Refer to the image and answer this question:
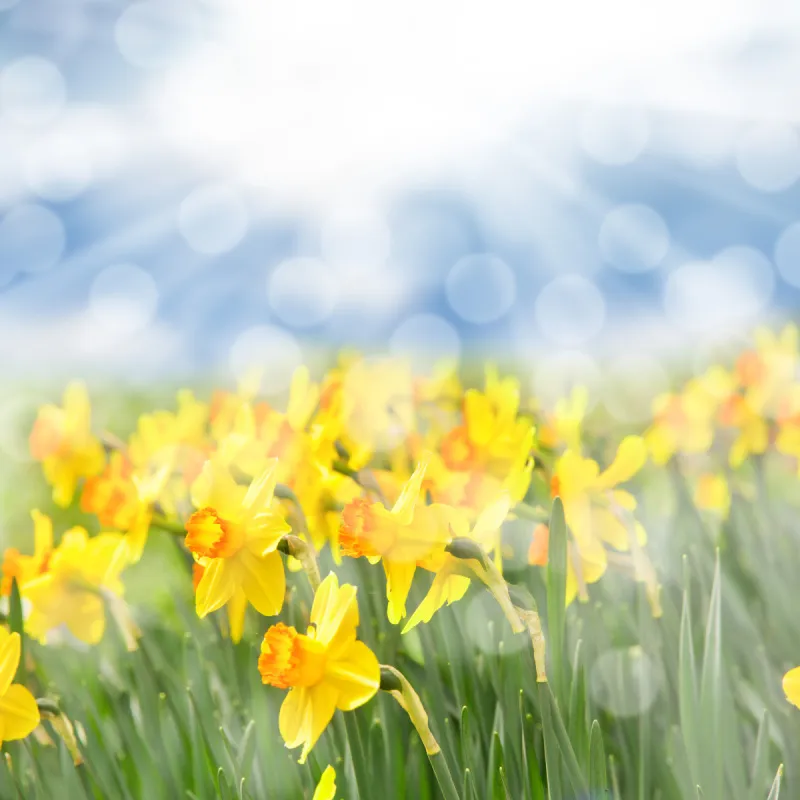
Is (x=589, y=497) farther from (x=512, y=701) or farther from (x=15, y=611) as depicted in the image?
(x=15, y=611)

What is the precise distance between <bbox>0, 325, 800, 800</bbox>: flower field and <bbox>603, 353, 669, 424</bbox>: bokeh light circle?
114 centimetres

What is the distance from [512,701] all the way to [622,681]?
0.15 m

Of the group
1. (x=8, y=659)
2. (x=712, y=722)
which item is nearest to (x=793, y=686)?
(x=712, y=722)

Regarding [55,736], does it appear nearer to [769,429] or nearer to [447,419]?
[447,419]

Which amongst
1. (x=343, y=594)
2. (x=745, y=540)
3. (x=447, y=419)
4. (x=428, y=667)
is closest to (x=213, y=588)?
(x=343, y=594)

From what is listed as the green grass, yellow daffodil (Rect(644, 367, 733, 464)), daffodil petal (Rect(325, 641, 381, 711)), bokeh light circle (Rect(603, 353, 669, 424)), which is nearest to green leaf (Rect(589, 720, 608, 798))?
the green grass

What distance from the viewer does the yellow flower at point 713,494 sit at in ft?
4.85

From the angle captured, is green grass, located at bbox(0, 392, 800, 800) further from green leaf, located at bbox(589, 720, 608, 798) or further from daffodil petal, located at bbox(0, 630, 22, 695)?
daffodil petal, located at bbox(0, 630, 22, 695)

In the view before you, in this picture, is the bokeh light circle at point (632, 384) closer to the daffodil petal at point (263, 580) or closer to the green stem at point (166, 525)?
the green stem at point (166, 525)

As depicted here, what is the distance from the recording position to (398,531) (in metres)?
0.60

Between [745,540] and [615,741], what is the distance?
484 mm

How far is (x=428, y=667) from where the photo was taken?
0.87m

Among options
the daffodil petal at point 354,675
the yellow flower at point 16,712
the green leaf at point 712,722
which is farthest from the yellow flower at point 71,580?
the green leaf at point 712,722

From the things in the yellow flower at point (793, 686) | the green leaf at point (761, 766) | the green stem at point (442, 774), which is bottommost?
the green leaf at point (761, 766)
